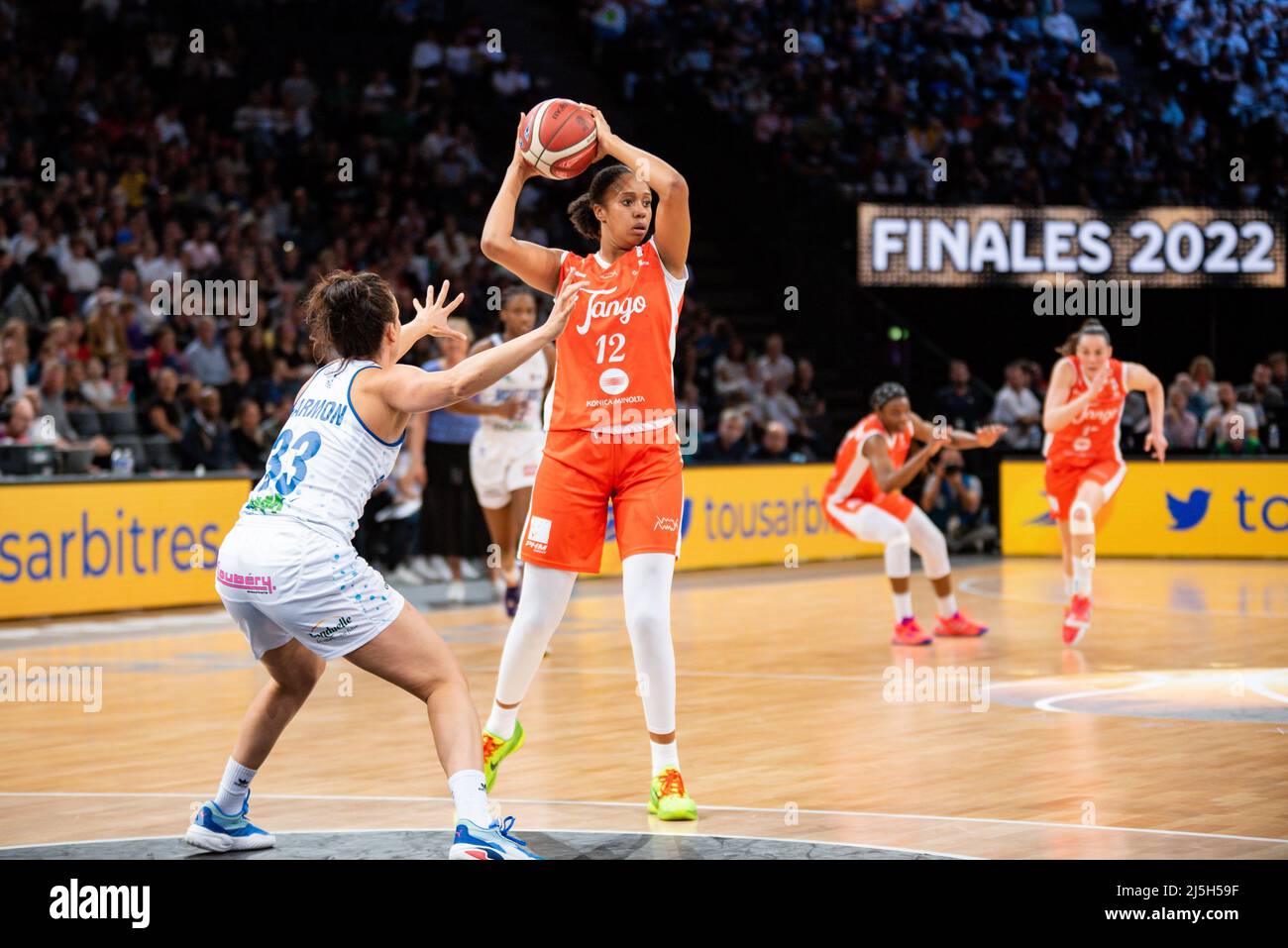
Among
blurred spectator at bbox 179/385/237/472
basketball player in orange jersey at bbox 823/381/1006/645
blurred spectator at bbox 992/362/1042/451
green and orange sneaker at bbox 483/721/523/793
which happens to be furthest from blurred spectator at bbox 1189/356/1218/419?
green and orange sneaker at bbox 483/721/523/793

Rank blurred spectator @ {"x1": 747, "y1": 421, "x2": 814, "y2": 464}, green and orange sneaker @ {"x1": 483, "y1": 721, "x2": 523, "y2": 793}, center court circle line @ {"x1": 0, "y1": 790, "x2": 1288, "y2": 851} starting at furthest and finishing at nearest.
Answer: blurred spectator @ {"x1": 747, "y1": 421, "x2": 814, "y2": 464}
green and orange sneaker @ {"x1": 483, "y1": 721, "x2": 523, "y2": 793}
center court circle line @ {"x1": 0, "y1": 790, "x2": 1288, "y2": 851}

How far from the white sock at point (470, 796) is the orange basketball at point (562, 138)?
231 cm

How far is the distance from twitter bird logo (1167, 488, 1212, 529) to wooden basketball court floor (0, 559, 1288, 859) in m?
5.30

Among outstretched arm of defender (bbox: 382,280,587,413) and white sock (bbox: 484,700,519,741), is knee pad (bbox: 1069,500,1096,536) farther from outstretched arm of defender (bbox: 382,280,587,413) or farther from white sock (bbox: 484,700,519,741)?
outstretched arm of defender (bbox: 382,280,587,413)

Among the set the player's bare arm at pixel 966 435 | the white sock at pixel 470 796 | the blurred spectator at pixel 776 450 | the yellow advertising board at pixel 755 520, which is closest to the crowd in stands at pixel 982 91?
the blurred spectator at pixel 776 450

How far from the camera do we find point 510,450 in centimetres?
1158

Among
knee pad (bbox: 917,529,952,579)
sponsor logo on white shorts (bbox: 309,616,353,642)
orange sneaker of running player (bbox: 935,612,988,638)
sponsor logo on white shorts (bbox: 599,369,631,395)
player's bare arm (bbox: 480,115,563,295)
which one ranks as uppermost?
player's bare arm (bbox: 480,115,563,295)

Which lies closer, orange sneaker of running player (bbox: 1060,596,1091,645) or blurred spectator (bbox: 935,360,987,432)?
orange sneaker of running player (bbox: 1060,596,1091,645)

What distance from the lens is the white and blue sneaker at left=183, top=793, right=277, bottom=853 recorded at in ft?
19.1

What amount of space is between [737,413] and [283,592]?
13.4 m

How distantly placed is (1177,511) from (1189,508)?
13cm

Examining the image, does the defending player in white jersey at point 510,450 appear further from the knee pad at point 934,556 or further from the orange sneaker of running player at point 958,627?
the orange sneaker of running player at point 958,627

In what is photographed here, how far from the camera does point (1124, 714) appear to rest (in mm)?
8930

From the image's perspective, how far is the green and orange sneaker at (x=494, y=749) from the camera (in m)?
6.78
